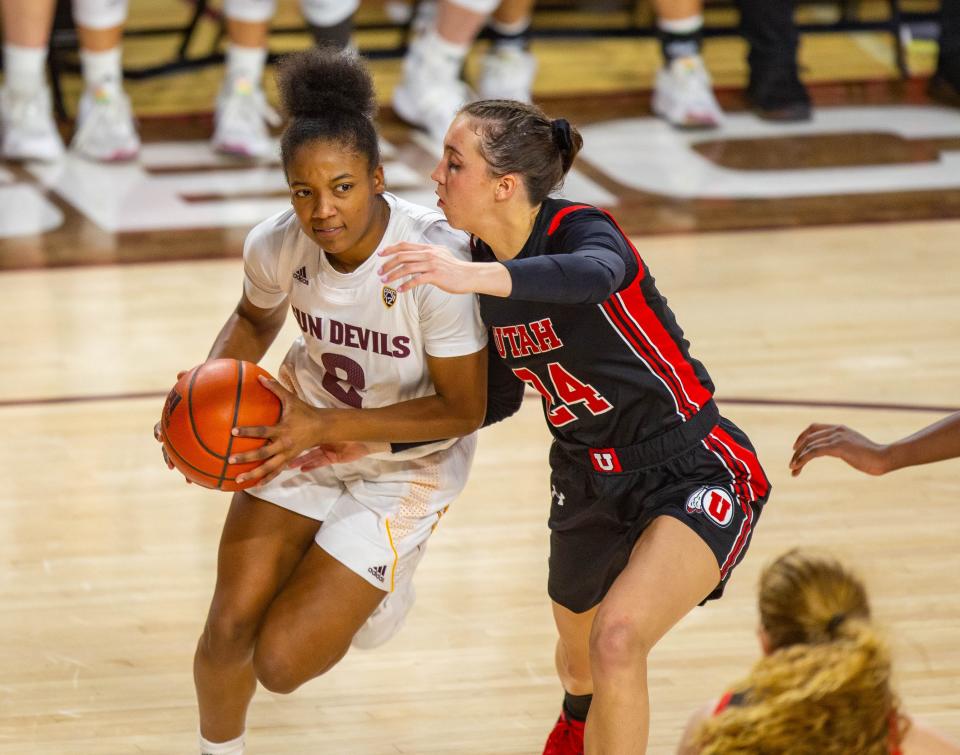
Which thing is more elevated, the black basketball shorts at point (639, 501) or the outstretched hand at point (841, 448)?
the outstretched hand at point (841, 448)

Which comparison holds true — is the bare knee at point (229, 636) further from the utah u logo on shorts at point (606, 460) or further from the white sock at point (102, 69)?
the white sock at point (102, 69)

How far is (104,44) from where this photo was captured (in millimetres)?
7617

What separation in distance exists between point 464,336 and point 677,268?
3525 mm

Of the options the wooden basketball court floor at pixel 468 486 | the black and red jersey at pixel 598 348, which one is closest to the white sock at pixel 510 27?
the wooden basketball court floor at pixel 468 486

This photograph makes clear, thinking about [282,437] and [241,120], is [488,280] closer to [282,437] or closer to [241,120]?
[282,437]

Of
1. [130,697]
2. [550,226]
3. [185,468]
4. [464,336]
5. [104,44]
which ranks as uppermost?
[550,226]

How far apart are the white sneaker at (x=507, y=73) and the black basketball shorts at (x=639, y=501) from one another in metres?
5.37

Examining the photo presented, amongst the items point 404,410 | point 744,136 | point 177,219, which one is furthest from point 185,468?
point 744,136

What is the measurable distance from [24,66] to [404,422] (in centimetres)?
507

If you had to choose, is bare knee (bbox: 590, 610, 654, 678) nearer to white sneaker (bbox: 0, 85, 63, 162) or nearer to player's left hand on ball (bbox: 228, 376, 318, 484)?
player's left hand on ball (bbox: 228, 376, 318, 484)

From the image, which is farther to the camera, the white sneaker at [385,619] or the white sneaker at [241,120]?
the white sneaker at [241,120]

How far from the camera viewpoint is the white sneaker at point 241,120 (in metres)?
7.83

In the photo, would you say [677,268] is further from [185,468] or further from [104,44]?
[185,468]

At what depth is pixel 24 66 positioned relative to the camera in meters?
7.45
